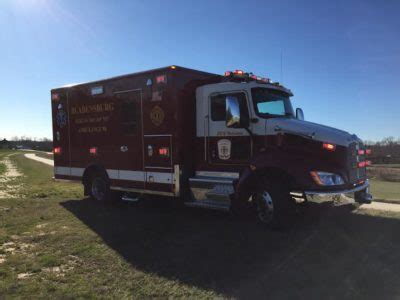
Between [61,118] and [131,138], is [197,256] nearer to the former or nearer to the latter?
[131,138]

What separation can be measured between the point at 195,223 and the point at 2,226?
396cm

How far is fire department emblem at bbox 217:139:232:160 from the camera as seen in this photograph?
27.2 feet

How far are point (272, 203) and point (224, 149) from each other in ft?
5.43

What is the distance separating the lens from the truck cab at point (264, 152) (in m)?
7.04

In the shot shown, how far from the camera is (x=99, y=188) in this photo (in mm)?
11258

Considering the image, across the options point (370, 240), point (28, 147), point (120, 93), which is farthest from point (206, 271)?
point (28, 147)

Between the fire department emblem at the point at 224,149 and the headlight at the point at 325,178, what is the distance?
77.4 inches

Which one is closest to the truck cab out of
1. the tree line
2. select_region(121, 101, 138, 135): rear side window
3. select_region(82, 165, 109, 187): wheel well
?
select_region(121, 101, 138, 135): rear side window

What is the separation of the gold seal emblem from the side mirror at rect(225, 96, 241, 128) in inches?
68.9

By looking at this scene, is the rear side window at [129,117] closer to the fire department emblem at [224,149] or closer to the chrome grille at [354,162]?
the fire department emblem at [224,149]

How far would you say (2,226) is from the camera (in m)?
8.48

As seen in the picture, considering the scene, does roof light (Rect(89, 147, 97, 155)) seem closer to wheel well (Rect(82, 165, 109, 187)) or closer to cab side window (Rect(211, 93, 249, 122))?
wheel well (Rect(82, 165, 109, 187))

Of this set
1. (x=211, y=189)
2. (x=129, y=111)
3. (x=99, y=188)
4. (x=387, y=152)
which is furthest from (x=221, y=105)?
(x=387, y=152)

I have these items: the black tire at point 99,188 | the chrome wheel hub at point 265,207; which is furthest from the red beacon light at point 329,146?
the black tire at point 99,188
